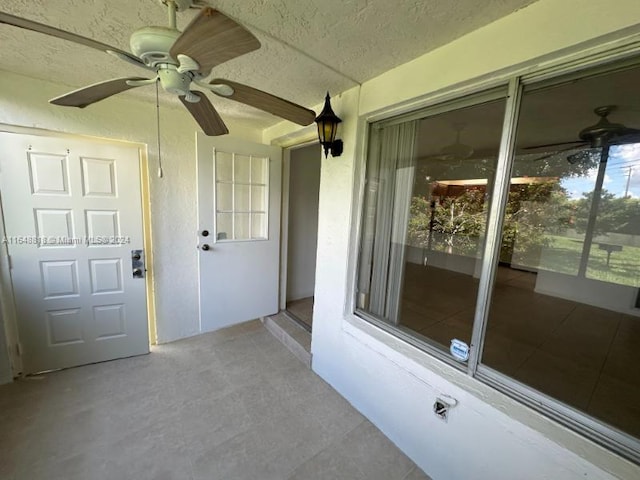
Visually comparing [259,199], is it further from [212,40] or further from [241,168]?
[212,40]

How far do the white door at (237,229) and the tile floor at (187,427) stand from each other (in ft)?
→ 1.82

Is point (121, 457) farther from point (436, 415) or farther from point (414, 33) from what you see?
point (414, 33)

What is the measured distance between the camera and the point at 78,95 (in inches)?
44.9

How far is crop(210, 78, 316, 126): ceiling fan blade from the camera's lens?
1067 mm

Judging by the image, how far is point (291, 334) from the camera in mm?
2678

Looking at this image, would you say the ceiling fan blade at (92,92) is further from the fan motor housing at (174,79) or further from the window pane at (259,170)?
the window pane at (259,170)

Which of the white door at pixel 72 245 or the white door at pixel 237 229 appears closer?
the white door at pixel 72 245

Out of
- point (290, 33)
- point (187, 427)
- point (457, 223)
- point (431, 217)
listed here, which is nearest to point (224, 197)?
point (290, 33)

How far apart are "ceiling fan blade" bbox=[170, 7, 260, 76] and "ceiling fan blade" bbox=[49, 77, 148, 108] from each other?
393 mm

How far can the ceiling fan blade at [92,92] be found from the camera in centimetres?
106

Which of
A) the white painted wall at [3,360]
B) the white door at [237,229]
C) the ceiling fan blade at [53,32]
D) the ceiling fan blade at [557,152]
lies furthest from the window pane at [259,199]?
the ceiling fan blade at [557,152]

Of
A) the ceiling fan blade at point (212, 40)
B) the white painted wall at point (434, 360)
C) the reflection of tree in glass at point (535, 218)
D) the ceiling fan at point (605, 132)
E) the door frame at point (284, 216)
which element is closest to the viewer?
the ceiling fan blade at point (212, 40)

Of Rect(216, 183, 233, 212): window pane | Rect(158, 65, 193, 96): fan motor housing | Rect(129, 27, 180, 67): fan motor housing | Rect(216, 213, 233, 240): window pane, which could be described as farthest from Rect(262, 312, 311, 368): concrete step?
Rect(129, 27, 180, 67): fan motor housing

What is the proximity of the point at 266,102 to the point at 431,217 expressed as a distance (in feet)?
12.8
